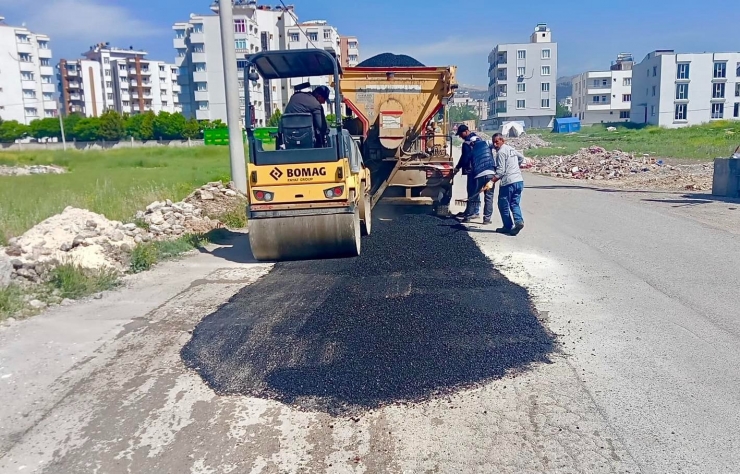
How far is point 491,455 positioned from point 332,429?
3.10 ft

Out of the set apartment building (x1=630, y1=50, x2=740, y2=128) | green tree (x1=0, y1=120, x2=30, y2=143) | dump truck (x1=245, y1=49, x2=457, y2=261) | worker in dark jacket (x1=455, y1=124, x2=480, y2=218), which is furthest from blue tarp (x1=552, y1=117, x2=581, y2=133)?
dump truck (x1=245, y1=49, x2=457, y2=261)

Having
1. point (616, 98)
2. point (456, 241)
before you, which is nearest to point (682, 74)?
point (616, 98)

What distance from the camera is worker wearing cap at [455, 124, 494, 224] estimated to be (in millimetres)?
11156

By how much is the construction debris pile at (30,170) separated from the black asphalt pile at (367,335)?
30.5m

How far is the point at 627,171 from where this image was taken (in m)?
23.0

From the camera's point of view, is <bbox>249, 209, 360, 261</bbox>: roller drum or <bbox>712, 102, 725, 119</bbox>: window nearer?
<bbox>249, 209, 360, 261</bbox>: roller drum

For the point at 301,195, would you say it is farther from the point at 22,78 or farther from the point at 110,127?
the point at 22,78

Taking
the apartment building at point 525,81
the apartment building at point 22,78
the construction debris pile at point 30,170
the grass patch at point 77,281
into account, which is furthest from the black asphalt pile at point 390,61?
the apartment building at point 22,78

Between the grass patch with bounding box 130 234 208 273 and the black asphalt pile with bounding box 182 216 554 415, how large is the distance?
6.45ft

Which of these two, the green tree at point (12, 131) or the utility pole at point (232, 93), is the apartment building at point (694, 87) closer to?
the green tree at point (12, 131)

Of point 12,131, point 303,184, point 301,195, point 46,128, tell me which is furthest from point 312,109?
point 12,131

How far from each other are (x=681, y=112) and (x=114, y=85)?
8945 centimetres

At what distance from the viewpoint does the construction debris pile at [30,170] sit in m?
33.5

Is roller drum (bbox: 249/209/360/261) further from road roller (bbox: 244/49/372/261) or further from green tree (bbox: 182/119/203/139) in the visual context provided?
green tree (bbox: 182/119/203/139)
